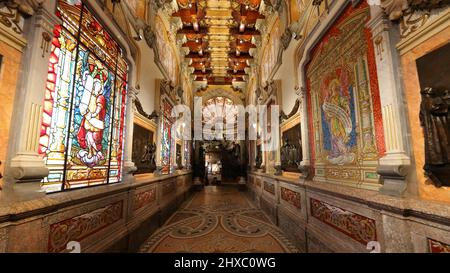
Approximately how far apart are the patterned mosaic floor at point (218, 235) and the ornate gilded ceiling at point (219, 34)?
6.64 m

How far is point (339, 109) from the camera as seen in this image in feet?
9.02

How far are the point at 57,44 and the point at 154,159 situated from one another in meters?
3.18

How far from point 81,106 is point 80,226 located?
1.63 metres

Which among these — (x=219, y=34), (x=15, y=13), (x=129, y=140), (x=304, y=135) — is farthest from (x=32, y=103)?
(x=219, y=34)

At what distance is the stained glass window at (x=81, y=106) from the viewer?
2180mm

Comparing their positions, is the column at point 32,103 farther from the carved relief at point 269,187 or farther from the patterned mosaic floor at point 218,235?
the carved relief at point 269,187

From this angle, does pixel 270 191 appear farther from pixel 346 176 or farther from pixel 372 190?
pixel 372 190

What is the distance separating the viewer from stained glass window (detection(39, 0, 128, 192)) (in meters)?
2.18

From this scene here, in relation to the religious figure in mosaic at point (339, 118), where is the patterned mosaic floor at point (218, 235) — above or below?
below

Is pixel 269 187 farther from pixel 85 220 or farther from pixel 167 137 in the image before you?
pixel 85 220

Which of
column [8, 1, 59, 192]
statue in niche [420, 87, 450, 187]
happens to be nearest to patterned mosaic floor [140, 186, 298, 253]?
column [8, 1, 59, 192]

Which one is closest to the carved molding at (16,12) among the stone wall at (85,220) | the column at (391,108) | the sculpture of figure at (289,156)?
the stone wall at (85,220)

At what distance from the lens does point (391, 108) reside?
1.79 metres

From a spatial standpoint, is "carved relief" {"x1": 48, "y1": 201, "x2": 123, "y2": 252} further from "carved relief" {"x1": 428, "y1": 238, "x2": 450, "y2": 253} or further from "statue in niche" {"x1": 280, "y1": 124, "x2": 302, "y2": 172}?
"statue in niche" {"x1": 280, "y1": 124, "x2": 302, "y2": 172}
